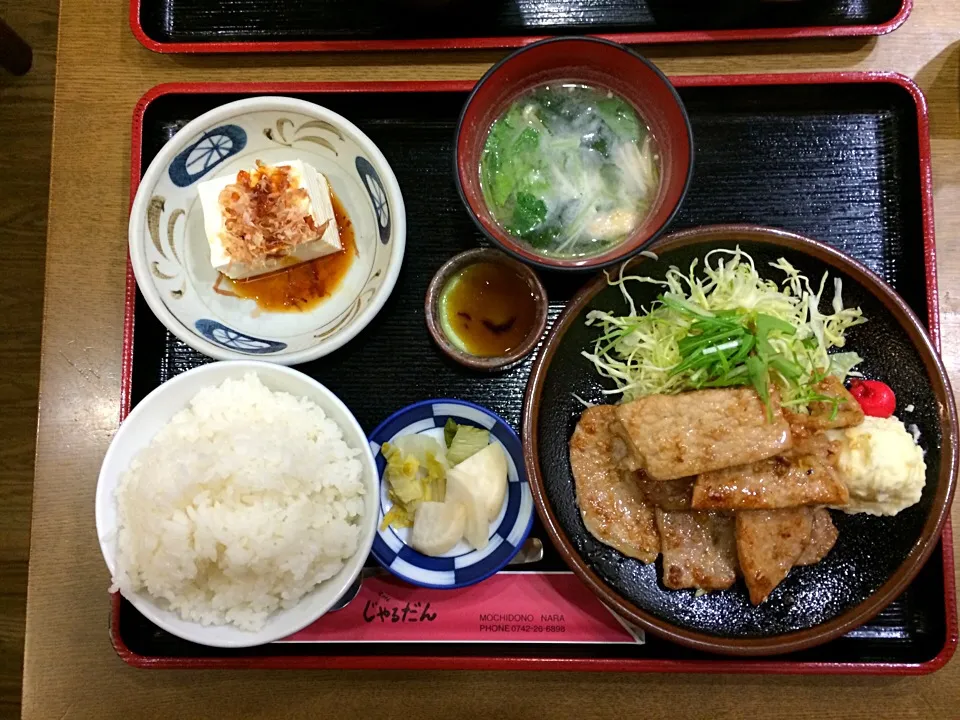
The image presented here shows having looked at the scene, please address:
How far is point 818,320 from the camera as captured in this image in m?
1.89

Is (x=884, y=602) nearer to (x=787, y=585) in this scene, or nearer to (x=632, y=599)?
(x=787, y=585)

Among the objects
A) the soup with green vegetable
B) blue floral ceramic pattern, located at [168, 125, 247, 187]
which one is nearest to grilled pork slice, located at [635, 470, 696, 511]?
the soup with green vegetable

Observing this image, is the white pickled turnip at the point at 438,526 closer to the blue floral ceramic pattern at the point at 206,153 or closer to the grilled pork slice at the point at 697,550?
the grilled pork slice at the point at 697,550

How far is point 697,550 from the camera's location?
1.80 metres

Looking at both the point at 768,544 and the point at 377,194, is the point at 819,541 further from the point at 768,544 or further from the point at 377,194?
the point at 377,194

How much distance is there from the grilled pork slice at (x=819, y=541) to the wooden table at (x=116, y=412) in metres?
0.42

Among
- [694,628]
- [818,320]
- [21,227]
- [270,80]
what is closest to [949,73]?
[818,320]

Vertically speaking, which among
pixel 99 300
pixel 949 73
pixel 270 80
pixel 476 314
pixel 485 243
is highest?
pixel 949 73

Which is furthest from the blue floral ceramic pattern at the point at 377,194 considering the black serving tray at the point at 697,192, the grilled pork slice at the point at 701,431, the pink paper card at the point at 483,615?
the pink paper card at the point at 483,615

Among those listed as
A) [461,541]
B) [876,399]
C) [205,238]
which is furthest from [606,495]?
[205,238]

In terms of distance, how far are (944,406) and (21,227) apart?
12.0 ft

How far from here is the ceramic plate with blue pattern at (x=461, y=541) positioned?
1.90 metres

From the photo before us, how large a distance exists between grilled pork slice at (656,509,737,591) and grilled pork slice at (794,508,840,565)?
0.20 meters

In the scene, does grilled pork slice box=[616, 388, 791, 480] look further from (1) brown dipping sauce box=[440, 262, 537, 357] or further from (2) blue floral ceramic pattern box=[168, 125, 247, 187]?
(2) blue floral ceramic pattern box=[168, 125, 247, 187]
